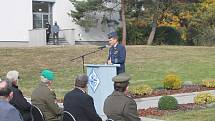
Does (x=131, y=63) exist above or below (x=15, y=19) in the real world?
below

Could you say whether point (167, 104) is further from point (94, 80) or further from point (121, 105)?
point (121, 105)

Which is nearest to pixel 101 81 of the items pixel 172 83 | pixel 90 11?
pixel 172 83

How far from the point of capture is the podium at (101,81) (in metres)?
11.6

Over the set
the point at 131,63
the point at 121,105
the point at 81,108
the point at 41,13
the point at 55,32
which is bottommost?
the point at 131,63

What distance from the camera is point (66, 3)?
5353cm

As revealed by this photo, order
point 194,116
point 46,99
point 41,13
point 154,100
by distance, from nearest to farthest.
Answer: point 46,99
point 194,116
point 154,100
point 41,13

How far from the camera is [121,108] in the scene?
733 centimetres

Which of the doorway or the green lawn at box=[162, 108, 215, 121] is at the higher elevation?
the doorway

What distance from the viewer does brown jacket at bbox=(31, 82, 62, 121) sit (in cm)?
922

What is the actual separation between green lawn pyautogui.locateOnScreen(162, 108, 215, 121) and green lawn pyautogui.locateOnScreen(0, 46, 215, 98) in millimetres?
5475

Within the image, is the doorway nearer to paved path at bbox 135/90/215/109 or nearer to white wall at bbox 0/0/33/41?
white wall at bbox 0/0/33/41

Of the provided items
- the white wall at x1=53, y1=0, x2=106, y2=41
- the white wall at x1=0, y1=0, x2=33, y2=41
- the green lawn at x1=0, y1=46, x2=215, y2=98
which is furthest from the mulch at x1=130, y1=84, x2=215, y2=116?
the white wall at x1=53, y1=0, x2=106, y2=41

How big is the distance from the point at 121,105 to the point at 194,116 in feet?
16.7

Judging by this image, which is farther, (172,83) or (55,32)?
(55,32)
